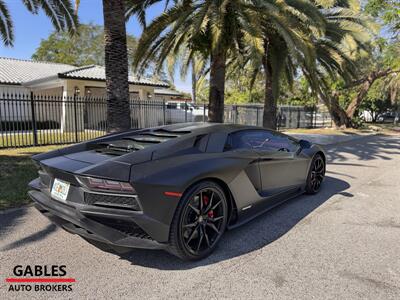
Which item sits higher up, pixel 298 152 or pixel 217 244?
pixel 298 152

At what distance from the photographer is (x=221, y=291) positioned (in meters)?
2.49

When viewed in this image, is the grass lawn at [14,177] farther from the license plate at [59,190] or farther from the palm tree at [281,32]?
the palm tree at [281,32]

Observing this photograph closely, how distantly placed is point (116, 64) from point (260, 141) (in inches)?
170

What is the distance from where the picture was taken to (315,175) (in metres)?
5.20

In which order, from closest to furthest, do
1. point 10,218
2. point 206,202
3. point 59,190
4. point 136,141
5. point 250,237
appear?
point 59,190 < point 206,202 < point 250,237 < point 136,141 < point 10,218

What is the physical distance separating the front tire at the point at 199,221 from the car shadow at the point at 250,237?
0.48ft

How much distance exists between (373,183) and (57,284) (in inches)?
243

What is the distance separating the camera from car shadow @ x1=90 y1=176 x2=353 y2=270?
2.93m

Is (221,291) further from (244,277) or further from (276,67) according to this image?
(276,67)

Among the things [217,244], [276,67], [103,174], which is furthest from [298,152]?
[276,67]

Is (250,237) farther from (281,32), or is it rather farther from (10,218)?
(281,32)

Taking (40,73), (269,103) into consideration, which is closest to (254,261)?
(269,103)

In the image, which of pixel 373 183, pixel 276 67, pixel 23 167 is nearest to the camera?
pixel 373 183

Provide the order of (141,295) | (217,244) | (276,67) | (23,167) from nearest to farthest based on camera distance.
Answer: (141,295)
(217,244)
(23,167)
(276,67)
